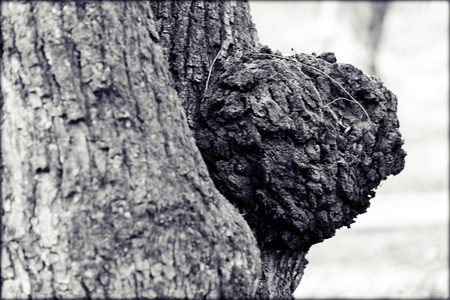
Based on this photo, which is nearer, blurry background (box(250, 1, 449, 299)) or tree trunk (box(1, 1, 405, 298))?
tree trunk (box(1, 1, 405, 298))

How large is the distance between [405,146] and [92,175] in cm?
1596

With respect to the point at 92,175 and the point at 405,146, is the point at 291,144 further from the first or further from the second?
the point at 405,146

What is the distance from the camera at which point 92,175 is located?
160 cm

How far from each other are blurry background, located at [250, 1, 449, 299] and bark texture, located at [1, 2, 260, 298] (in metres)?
1.10

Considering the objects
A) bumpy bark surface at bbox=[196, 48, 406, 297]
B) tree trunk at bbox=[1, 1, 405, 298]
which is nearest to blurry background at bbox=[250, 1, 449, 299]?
bumpy bark surface at bbox=[196, 48, 406, 297]

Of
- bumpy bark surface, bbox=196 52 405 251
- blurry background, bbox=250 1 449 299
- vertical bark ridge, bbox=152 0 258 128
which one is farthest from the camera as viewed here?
blurry background, bbox=250 1 449 299

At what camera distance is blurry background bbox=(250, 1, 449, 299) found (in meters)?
7.29

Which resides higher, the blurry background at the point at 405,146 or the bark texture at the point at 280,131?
the blurry background at the point at 405,146

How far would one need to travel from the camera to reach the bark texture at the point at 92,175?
1583 millimetres

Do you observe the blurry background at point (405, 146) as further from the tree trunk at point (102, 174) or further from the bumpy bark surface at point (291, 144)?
the tree trunk at point (102, 174)

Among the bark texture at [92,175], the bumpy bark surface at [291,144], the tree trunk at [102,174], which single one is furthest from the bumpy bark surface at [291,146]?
the bark texture at [92,175]

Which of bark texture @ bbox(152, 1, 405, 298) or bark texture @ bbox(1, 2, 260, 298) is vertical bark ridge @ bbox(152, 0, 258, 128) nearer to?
bark texture @ bbox(152, 1, 405, 298)

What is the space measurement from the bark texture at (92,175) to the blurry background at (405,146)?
1098 mm

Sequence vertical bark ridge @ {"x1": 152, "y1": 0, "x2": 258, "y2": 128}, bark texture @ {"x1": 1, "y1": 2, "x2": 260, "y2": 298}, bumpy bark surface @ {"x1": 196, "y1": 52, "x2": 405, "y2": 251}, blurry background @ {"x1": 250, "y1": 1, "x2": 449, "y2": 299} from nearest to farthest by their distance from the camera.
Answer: bark texture @ {"x1": 1, "y1": 2, "x2": 260, "y2": 298} → bumpy bark surface @ {"x1": 196, "y1": 52, "x2": 405, "y2": 251} → vertical bark ridge @ {"x1": 152, "y1": 0, "x2": 258, "y2": 128} → blurry background @ {"x1": 250, "y1": 1, "x2": 449, "y2": 299}
